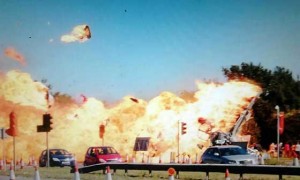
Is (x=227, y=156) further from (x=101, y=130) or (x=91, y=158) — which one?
(x=101, y=130)

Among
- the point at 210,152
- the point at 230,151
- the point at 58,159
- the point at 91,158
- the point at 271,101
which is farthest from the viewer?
the point at 271,101

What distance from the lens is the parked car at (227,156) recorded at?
65.8 feet

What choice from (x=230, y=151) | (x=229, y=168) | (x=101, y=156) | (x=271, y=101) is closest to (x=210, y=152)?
(x=230, y=151)

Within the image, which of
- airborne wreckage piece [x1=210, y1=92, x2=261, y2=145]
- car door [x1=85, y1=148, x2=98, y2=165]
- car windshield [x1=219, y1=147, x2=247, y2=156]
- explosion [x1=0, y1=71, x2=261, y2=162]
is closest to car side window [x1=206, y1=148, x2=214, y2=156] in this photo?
car windshield [x1=219, y1=147, x2=247, y2=156]

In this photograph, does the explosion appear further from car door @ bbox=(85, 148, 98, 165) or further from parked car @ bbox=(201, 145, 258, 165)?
parked car @ bbox=(201, 145, 258, 165)

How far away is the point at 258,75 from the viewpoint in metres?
33.3

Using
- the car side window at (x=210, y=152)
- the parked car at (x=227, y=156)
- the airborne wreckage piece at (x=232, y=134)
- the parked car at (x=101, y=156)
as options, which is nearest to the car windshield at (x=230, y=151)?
the parked car at (x=227, y=156)

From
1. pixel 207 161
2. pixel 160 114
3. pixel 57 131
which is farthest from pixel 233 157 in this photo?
pixel 57 131

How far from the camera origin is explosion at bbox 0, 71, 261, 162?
110 feet

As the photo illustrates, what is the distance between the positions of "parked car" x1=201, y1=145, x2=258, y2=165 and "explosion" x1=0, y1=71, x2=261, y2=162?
11510mm

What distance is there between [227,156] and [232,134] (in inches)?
400

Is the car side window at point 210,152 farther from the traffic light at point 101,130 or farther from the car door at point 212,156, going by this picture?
the traffic light at point 101,130

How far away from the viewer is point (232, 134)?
30422mm

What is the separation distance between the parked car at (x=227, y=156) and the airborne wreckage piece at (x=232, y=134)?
8.10 metres
